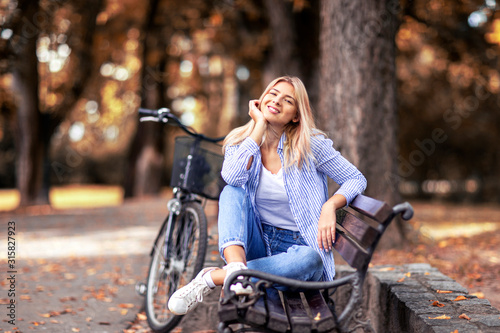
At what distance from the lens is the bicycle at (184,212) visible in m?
3.95

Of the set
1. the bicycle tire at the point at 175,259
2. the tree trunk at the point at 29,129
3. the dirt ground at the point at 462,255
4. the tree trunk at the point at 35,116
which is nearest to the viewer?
the bicycle tire at the point at 175,259

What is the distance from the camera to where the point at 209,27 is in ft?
54.1

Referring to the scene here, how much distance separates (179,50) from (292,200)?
18502 millimetres

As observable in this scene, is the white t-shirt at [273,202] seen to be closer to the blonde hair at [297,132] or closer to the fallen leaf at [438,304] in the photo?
the blonde hair at [297,132]

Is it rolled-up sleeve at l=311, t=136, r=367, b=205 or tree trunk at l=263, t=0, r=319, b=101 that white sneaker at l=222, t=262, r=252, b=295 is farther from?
tree trunk at l=263, t=0, r=319, b=101

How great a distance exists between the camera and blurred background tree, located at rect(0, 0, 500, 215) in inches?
235

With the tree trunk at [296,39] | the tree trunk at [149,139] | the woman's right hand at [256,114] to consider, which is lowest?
the tree trunk at [149,139]

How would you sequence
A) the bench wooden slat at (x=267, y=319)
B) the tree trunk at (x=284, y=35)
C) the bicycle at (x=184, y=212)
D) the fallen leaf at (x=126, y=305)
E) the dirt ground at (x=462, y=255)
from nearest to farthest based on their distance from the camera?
the bench wooden slat at (x=267, y=319) < the bicycle at (x=184, y=212) < the fallen leaf at (x=126, y=305) < the dirt ground at (x=462, y=255) < the tree trunk at (x=284, y=35)

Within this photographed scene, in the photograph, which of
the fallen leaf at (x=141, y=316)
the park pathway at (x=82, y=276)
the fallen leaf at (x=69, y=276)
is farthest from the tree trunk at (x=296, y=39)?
the fallen leaf at (x=141, y=316)

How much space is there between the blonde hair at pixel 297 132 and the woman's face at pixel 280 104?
0.03 m

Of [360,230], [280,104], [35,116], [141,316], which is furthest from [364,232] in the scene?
[35,116]

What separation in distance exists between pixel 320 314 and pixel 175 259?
6.30ft

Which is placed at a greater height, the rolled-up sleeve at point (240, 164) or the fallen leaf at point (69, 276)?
the rolled-up sleeve at point (240, 164)

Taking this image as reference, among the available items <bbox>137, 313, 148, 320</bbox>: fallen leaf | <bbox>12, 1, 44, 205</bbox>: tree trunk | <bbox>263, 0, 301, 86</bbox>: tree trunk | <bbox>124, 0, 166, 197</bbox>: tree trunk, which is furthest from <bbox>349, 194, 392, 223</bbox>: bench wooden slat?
<bbox>124, 0, 166, 197</bbox>: tree trunk
